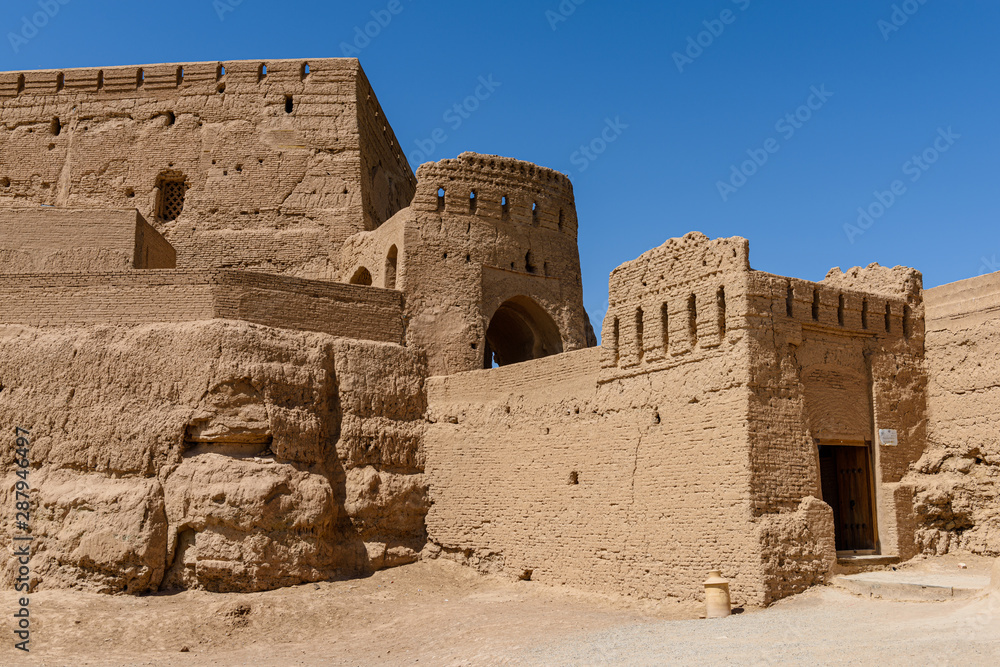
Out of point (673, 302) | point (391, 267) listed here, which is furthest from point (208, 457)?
point (673, 302)

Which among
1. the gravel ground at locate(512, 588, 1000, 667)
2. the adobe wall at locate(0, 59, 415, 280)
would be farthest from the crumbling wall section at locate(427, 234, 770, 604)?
the adobe wall at locate(0, 59, 415, 280)

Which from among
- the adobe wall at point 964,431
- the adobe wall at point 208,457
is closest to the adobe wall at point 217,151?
the adobe wall at point 208,457

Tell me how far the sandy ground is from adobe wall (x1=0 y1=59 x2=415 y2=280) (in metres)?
9.62

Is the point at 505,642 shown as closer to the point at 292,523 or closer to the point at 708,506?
the point at 708,506

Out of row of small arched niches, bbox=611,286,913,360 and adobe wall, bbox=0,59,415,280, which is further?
adobe wall, bbox=0,59,415,280

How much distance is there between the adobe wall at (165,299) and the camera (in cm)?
1859

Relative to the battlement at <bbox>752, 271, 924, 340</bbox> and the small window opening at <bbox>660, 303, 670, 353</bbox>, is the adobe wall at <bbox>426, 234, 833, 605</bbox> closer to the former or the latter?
the small window opening at <bbox>660, 303, 670, 353</bbox>

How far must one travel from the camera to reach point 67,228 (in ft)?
69.2

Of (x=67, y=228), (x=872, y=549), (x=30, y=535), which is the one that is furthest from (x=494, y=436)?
(x=67, y=228)

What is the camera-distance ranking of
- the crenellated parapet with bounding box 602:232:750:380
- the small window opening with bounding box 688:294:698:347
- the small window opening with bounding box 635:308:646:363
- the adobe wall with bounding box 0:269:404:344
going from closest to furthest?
the crenellated parapet with bounding box 602:232:750:380 → the small window opening with bounding box 688:294:698:347 → the small window opening with bounding box 635:308:646:363 → the adobe wall with bounding box 0:269:404:344

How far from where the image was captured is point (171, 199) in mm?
25797

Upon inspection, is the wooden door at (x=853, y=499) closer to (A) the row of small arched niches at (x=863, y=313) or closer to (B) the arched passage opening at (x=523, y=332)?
(A) the row of small arched niches at (x=863, y=313)

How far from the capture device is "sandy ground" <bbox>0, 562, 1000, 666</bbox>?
10.4m

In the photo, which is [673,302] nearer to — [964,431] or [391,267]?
[964,431]
